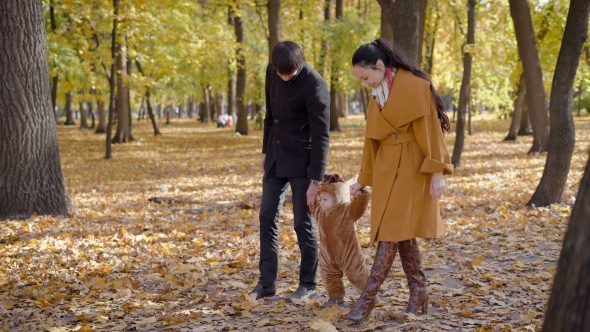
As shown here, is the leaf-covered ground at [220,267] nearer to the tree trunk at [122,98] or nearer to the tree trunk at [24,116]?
the tree trunk at [24,116]

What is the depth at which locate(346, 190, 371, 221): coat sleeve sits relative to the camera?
4.44 metres

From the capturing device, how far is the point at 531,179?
1227cm

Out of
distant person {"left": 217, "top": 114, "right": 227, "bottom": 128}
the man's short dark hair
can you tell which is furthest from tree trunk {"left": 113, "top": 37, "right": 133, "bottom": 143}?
the man's short dark hair

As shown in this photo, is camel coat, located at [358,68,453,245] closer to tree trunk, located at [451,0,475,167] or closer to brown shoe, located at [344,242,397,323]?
brown shoe, located at [344,242,397,323]

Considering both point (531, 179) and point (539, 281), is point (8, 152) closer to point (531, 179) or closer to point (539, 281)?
point (539, 281)

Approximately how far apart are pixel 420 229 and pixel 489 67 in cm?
2589

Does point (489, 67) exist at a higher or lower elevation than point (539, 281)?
higher

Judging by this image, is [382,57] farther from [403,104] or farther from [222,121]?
[222,121]

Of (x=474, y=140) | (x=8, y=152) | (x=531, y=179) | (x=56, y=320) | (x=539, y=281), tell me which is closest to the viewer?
(x=56, y=320)

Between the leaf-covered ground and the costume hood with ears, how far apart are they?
0.84 meters

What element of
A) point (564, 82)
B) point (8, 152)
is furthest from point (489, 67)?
point (8, 152)

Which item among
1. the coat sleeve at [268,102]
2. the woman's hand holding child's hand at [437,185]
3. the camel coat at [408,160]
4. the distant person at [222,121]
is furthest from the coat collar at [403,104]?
the distant person at [222,121]

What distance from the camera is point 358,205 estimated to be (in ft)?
14.7

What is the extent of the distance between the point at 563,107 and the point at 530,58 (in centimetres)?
475
